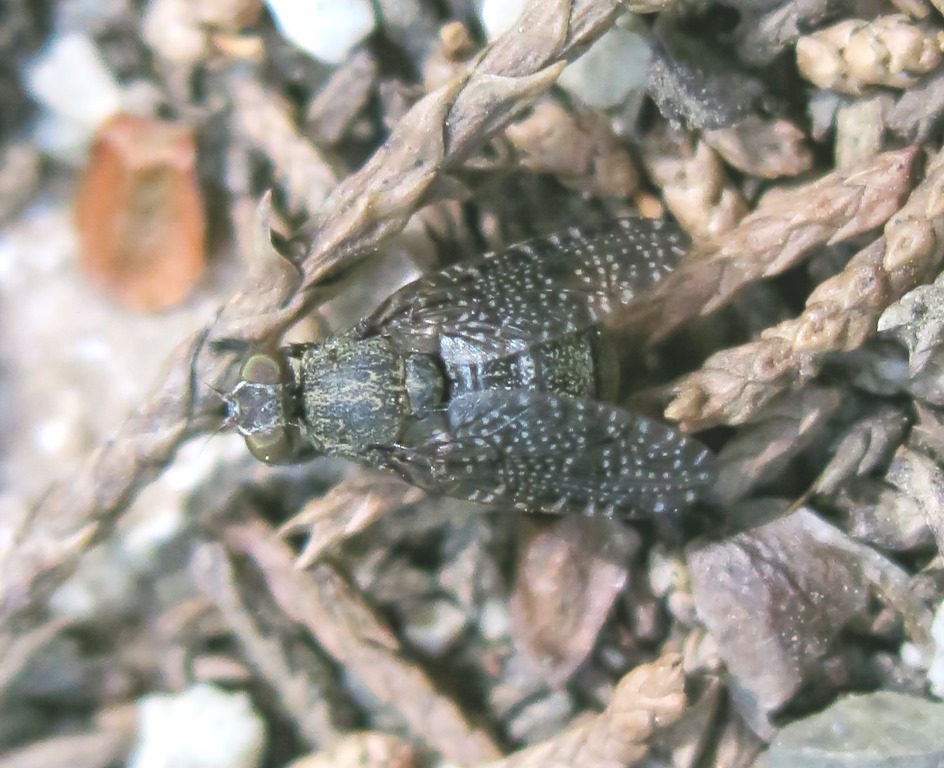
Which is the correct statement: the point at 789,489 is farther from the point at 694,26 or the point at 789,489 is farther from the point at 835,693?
the point at 694,26

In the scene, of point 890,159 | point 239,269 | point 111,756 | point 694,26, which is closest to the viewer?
point 890,159

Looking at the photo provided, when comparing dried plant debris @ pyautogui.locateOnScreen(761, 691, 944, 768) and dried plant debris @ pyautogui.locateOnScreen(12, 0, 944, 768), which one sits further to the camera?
dried plant debris @ pyautogui.locateOnScreen(12, 0, 944, 768)

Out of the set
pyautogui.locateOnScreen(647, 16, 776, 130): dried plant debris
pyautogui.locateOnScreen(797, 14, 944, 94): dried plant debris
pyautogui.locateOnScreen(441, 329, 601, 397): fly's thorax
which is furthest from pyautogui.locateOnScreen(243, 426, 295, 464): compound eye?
pyautogui.locateOnScreen(797, 14, 944, 94): dried plant debris

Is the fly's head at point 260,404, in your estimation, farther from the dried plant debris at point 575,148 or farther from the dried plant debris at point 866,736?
the dried plant debris at point 866,736

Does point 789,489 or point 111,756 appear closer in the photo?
point 789,489

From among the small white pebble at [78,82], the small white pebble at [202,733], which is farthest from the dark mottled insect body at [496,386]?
the small white pebble at [78,82]

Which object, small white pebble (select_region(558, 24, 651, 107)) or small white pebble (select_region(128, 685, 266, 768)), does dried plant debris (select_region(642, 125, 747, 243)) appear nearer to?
small white pebble (select_region(558, 24, 651, 107))

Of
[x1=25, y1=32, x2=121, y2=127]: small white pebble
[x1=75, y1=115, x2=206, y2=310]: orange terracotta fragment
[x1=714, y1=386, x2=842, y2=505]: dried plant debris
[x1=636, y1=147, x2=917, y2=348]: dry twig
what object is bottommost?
[x1=714, y1=386, x2=842, y2=505]: dried plant debris

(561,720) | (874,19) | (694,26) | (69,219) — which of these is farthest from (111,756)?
(874,19)
